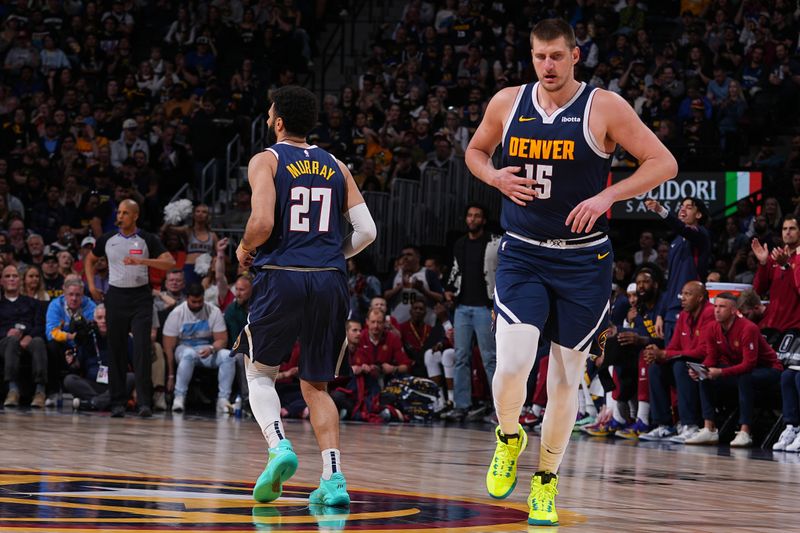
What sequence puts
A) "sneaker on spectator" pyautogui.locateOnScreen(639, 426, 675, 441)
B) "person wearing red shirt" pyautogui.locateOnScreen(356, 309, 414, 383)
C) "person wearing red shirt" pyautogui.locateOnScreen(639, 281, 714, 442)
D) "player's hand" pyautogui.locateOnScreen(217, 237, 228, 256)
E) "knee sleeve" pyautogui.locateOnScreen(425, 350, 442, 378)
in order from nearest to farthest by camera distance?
"person wearing red shirt" pyautogui.locateOnScreen(639, 281, 714, 442), "sneaker on spectator" pyautogui.locateOnScreen(639, 426, 675, 441), "person wearing red shirt" pyautogui.locateOnScreen(356, 309, 414, 383), "knee sleeve" pyautogui.locateOnScreen(425, 350, 442, 378), "player's hand" pyautogui.locateOnScreen(217, 237, 228, 256)

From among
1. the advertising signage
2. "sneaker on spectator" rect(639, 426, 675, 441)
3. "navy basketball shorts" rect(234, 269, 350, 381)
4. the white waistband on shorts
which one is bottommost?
"sneaker on spectator" rect(639, 426, 675, 441)

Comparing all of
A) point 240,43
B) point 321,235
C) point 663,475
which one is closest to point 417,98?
point 240,43

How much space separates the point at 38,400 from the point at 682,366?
6578 mm

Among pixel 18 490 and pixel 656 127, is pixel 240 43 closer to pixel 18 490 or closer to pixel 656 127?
pixel 656 127

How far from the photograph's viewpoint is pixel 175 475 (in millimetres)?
6562

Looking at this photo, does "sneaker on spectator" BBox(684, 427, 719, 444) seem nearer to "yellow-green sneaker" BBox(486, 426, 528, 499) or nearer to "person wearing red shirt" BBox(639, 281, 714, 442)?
"person wearing red shirt" BBox(639, 281, 714, 442)

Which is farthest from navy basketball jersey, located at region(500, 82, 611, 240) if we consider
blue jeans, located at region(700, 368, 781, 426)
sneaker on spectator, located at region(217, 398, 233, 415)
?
sneaker on spectator, located at region(217, 398, 233, 415)

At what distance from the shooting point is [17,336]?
43.6 ft

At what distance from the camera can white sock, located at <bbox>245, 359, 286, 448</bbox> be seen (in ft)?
18.2

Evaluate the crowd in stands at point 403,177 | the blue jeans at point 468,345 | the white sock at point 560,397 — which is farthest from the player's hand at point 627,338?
the white sock at point 560,397

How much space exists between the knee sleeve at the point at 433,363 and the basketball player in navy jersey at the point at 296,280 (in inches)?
304

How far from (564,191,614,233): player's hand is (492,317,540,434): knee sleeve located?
47cm

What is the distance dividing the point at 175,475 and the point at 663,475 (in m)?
2.99

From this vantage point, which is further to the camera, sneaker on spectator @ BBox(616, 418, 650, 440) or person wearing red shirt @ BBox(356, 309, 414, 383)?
person wearing red shirt @ BBox(356, 309, 414, 383)
